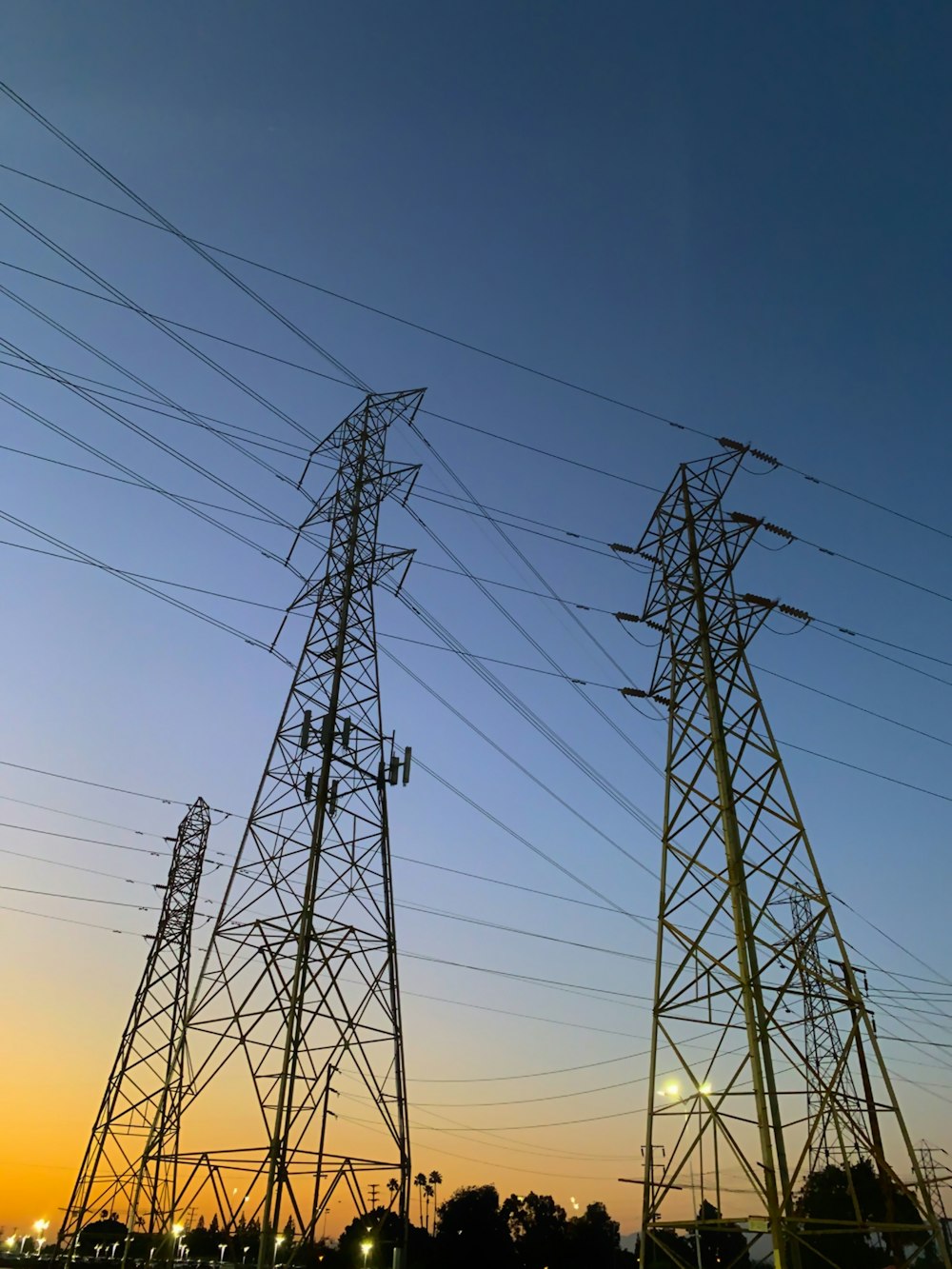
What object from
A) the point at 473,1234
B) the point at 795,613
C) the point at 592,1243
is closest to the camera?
the point at 795,613

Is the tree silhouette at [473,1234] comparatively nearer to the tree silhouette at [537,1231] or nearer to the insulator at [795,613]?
the tree silhouette at [537,1231]

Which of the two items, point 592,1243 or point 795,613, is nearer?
point 795,613

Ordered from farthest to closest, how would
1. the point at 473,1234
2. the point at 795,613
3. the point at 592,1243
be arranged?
1. the point at 592,1243
2. the point at 473,1234
3. the point at 795,613

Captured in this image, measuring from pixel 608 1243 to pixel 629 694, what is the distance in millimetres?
88375

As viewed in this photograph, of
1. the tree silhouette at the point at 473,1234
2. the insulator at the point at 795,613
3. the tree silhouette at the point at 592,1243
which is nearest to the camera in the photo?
the insulator at the point at 795,613

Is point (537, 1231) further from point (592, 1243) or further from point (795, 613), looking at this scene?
point (795, 613)

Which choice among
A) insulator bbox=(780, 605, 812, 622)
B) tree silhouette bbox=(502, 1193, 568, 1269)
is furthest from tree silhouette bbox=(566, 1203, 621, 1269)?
insulator bbox=(780, 605, 812, 622)

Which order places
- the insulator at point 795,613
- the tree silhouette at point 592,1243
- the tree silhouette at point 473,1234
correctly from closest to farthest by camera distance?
the insulator at point 795,613 < the tree silhouette at point 473,1234 < the tree silhouette at point 592,1243

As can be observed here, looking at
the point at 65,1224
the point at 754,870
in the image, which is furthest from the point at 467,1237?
the point at 754,870

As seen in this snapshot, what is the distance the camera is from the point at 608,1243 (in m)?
84.8

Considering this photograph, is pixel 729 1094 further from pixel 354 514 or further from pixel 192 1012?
pixel 354 514

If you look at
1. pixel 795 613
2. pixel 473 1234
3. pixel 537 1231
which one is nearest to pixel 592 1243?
pixel 537 1231

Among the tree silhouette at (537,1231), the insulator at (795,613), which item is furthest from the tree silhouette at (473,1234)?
the insulator at (795,613)

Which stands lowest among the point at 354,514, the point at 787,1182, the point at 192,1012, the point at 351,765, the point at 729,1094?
the point at 787,1182
